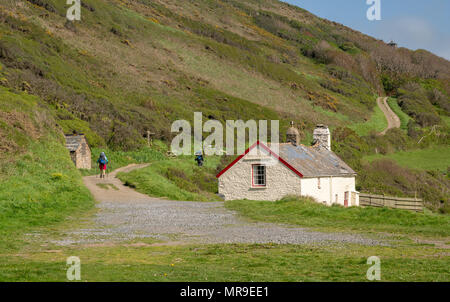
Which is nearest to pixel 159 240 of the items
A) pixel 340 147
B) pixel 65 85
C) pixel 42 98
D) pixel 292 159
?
pixel 292 159

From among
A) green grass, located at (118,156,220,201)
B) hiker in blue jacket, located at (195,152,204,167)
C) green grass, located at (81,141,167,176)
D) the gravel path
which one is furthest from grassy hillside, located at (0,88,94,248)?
hiker in blue jacket, located at (195,152,204,167)

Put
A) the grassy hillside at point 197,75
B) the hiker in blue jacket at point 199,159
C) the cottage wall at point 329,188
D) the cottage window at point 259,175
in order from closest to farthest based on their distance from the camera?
the cottage wall at point 329,188 < the cottage window at point 259,175 < the hiker in blue jacket at point 199,159 < the grassy hillside at point 197,75

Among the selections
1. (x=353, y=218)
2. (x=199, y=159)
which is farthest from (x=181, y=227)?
(x=199, y=159)

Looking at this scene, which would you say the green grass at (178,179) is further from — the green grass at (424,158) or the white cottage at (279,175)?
the green grass at (424,158)

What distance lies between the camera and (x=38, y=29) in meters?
66.9

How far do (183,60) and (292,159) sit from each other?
5588 centimetres

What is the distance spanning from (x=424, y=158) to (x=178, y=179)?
130 feet

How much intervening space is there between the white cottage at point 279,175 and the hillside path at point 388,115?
152ft

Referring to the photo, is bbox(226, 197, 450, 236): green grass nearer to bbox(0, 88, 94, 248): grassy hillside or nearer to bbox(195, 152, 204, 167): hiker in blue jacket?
bbox(0, 88, 94, 248): grassy hillside

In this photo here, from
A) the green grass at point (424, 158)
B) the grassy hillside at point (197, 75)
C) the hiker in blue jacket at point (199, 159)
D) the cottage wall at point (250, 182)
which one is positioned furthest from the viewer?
the green grass at point (424, 158)

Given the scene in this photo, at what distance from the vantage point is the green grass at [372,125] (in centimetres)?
8133

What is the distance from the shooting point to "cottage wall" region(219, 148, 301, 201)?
33.8 meters

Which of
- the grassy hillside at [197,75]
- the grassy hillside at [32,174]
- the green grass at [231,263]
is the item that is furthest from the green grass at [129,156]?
the green grass at [231,263]

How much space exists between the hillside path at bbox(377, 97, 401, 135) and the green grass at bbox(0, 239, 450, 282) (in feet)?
229
